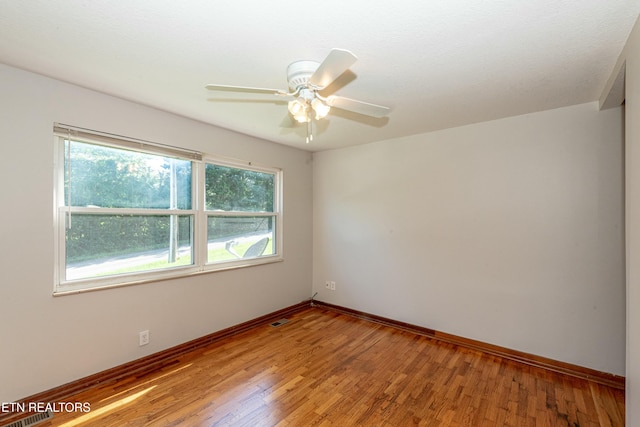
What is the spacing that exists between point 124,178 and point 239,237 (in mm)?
1368

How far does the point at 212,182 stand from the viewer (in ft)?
10.3

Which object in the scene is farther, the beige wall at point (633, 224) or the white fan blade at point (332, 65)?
the beige wall at point (633, 224)

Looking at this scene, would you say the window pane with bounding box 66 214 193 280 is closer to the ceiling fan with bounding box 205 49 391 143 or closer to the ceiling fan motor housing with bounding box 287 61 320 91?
the ceiling fan with bounding box 205 49 391 143

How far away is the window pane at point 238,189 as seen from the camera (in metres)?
3.15

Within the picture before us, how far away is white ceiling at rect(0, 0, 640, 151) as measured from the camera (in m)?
1.33

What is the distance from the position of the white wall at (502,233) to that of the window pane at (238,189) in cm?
112

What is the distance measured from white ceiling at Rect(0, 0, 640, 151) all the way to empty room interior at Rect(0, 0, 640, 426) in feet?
0.05

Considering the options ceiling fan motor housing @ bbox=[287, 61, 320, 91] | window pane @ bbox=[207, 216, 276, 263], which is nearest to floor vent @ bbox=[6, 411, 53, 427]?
window pane @ bbox=[207, 216, 276, 263]

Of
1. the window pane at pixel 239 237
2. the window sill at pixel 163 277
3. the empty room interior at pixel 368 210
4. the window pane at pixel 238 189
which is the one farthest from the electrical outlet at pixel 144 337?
the window pane at pixel 238 189

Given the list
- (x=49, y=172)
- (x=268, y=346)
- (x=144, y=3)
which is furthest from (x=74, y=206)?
(x=268, y=346)

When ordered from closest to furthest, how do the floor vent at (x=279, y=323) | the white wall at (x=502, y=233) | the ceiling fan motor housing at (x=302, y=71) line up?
the ceiling fan motor housing at (x=302, y=71), the white wall at (x=502, y=233), the floor vent at (x=279, y=323)

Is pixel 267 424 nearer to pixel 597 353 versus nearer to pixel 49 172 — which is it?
pixel 49 172

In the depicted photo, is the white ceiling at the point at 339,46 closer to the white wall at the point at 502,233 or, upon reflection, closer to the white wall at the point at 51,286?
the white wall at the point at 51,286

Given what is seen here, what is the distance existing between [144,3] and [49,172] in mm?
1530
